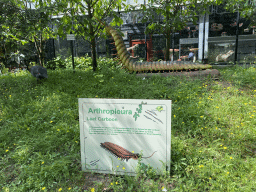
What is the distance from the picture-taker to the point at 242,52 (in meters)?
7.99

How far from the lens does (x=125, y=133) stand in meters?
1.90

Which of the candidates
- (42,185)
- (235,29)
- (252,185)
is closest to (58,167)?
(42,185)

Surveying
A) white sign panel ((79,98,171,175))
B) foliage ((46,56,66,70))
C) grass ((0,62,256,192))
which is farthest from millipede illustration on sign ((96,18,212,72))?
foliage ((46,56,66,70))

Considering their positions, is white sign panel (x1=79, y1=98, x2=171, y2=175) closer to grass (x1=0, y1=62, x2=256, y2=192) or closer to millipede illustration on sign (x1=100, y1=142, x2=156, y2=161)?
millipede illustration on sign (x1=100, y1=142, x2=156, y2=161)

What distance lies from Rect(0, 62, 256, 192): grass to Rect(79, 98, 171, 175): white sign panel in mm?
143

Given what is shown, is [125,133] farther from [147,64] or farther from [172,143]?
[147,64]

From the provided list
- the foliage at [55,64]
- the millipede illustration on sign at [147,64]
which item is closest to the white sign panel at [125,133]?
the millipede illustration on sign at [147,64]

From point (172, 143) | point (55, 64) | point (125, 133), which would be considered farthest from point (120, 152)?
point (55, 64)

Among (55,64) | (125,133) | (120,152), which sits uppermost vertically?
(55,64)

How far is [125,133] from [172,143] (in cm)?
79

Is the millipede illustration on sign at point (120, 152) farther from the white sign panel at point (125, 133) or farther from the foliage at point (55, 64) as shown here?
the foliage at point (55, 64)

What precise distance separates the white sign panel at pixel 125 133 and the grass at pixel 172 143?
14cm

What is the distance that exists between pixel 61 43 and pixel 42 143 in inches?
364

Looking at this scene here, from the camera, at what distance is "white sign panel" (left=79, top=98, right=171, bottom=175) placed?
184 centimetres
